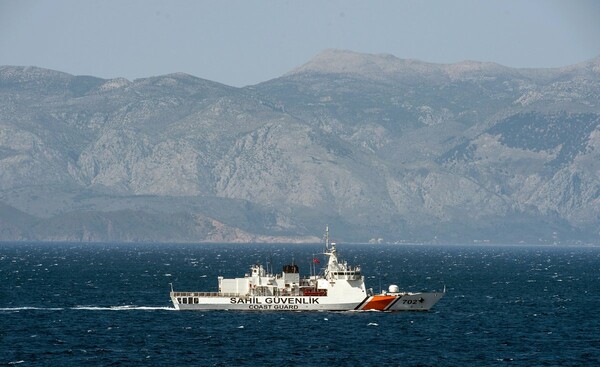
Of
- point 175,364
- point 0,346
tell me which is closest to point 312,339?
point 175,364

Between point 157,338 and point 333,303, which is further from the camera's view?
point 333,303

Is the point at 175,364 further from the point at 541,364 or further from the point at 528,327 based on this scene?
the point at 528,327

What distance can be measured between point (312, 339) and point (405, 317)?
3115cm

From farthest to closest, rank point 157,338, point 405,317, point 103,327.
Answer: point 405,317, point 103,327, point 157,338

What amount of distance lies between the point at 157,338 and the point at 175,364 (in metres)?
23.2

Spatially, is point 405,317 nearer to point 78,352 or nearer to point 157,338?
point 157,338

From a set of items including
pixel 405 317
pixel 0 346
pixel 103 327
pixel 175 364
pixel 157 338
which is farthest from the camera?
pixel 405 317

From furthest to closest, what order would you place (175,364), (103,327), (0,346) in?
(103,327)
(0,346)
(175,364)

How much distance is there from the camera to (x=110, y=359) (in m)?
152

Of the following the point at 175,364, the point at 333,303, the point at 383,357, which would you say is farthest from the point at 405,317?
the point at 175,364

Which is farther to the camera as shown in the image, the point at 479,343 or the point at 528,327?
the point at 528,327

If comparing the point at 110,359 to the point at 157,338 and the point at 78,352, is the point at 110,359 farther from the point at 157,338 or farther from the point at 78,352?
the point at 157,338

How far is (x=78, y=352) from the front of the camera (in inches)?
6191

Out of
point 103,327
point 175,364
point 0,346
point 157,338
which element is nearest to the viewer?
point 175,364
